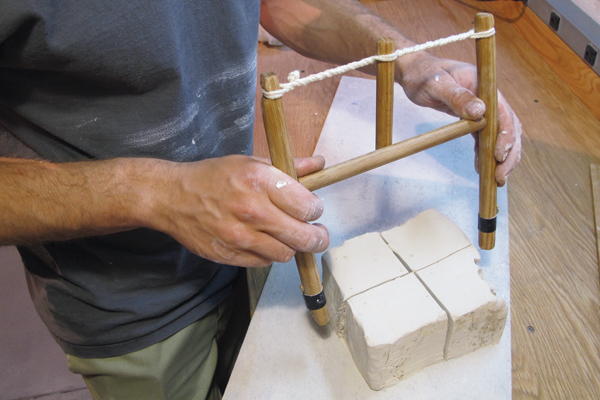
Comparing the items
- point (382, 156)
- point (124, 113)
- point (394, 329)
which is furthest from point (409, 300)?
point (124, 113)

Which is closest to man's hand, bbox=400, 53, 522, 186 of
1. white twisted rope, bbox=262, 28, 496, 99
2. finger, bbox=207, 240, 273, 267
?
white twisted rope, bbox=262, 28, 496, 99

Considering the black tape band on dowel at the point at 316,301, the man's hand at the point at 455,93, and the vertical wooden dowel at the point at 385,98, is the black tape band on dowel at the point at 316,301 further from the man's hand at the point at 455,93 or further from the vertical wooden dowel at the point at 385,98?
the man's hand at the point at 455,93

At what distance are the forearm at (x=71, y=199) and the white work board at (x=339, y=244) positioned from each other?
52 centimetres

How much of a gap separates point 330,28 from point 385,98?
0.40 metres

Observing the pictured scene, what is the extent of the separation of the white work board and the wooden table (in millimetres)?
52

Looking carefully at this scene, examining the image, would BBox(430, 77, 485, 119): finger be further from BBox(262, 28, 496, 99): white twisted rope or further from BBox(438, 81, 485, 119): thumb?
BBox(262, 28, 496, 99): white twisted rope

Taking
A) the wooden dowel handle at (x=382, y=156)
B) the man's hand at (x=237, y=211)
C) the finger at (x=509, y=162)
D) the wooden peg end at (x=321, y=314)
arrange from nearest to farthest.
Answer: the man's hand at (x=237, y=211), the wooden dowel handle at (x=382, y=156), the wooden peg end at (x=321, y=314), the finger at (x=509, y=162)

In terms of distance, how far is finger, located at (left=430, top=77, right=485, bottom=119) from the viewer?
102 centimetres

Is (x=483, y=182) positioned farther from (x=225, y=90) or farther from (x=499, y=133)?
(x=225, y=90)

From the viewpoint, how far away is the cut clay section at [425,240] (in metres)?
1.08

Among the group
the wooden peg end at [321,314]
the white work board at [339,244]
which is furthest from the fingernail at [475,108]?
the wooden peg end at [321,314]

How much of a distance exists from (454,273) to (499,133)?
363 mm

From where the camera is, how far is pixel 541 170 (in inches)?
58.6

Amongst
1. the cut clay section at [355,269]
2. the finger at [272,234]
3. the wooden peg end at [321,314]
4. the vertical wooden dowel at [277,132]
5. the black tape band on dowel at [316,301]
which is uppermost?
the vertical wooden dowel at [277,132]
